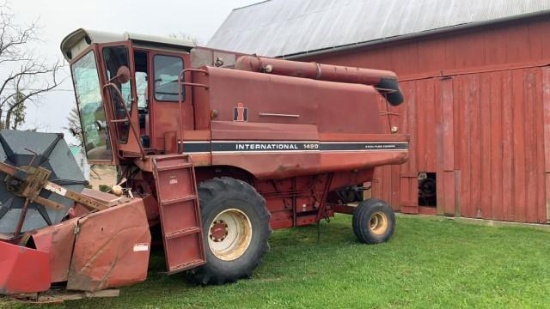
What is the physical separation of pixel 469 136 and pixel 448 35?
215cm

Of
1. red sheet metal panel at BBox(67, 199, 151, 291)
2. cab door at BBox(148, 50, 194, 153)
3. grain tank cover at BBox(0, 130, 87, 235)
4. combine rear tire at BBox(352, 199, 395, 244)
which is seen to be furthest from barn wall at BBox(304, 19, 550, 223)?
grain tank cover at BBox(0, 130, 87, 235)

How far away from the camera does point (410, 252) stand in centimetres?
703

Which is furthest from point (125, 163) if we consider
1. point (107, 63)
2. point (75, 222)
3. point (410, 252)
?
point (410, 252)

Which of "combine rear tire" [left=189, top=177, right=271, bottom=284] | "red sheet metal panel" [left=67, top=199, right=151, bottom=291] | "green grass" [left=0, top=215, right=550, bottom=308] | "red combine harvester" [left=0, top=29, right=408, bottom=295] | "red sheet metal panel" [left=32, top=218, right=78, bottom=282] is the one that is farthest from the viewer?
"combine rear tire" [left=189, top=177, right=271, bottom=284]

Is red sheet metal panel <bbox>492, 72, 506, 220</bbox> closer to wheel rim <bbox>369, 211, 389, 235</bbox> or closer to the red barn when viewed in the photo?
the red barn

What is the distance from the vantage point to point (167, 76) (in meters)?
6.06

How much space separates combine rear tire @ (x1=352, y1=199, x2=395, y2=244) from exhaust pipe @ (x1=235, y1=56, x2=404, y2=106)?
2.05 m

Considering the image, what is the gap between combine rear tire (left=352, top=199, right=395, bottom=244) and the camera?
7723 mm

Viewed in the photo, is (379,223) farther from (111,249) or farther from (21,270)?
(21,270)

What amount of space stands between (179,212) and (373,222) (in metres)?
3.98

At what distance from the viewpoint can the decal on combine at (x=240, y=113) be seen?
6.13 metres

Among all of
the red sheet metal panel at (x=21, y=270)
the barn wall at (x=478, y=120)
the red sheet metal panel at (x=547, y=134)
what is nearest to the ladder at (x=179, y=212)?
the red sheet metal panel at (x=21, y=270)

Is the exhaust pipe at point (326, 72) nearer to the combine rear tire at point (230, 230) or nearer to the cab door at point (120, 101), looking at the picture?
the cab door at point (120, 101)

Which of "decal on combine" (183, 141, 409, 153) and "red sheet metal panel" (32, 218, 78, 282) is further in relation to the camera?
"decal on combine" (183, 141, 409, 153)
